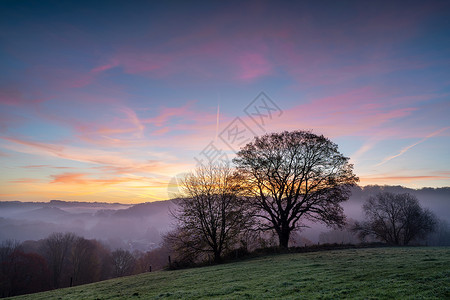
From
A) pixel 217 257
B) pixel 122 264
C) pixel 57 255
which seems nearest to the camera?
pixel 217 257

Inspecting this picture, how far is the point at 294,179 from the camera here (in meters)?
31.8

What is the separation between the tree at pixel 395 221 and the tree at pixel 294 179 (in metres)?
27.7

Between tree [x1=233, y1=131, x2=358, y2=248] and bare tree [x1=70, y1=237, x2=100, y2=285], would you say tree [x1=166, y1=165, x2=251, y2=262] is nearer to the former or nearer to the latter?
tree [x1=233, y1=131, x2=358, y2=248]

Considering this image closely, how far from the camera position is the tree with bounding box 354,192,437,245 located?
5103cm

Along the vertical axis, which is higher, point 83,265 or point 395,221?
point 395,221

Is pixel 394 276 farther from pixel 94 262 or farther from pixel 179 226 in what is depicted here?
pixel 94 262

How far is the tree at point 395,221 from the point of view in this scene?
51031mm

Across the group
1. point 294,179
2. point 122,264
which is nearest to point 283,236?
point 294,179

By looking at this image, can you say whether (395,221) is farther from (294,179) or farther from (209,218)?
(209,218)

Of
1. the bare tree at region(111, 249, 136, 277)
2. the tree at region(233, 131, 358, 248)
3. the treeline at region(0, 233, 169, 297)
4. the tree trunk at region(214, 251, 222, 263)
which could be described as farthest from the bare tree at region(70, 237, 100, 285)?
the tree at region(233, 131, 358, 248)

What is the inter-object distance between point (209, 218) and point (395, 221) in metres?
51.7

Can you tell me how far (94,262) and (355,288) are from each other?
9288 cm

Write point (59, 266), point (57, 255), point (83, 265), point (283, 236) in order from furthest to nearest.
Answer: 1. point (83, 265)
2. point (57, 255)
3. point (59, 266)
4. point (283, 236)

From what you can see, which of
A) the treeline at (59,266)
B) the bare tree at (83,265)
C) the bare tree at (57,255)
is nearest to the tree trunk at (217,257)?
the treeline at (59,266)
